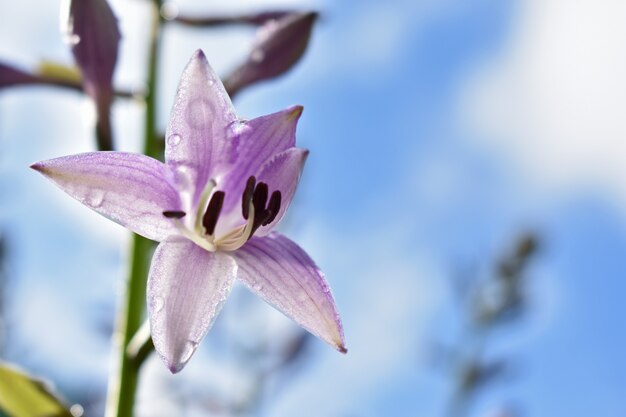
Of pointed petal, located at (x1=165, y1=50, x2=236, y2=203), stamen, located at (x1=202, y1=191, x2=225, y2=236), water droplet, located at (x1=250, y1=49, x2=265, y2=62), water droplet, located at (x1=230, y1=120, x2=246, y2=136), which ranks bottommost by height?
stamen, located at (x1=202, y1=191, x2=225, y2=236)

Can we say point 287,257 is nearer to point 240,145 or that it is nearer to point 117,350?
point 240,145

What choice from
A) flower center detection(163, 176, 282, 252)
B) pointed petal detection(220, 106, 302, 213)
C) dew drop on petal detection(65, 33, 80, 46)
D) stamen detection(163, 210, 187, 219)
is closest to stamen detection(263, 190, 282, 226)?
flower center detection(163, 176, 282, 252)

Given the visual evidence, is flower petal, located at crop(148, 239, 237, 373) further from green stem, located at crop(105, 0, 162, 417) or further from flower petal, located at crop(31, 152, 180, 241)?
green stem, located at crop(105, 0, 162, 417)

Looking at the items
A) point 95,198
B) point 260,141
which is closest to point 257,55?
point 260,141

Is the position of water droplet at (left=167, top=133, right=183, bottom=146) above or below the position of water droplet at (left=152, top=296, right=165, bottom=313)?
above

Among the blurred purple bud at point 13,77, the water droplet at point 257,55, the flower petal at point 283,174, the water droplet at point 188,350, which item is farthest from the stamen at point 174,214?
the blurred purple bud at point 13,77

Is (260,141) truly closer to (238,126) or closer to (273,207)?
(238,126)

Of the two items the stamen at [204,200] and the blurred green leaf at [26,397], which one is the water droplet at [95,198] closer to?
the stamen at [204,200]

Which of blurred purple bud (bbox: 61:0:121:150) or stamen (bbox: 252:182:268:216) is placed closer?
stamen (bbox: 252:182:268:216)
